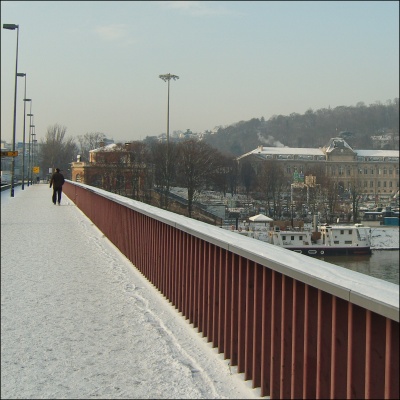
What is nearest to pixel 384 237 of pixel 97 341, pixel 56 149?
pixel 97 341

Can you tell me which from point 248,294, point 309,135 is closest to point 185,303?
point 248,294

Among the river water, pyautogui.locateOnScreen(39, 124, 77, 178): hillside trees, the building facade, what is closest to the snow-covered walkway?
the building facade

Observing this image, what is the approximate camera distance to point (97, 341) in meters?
5.02

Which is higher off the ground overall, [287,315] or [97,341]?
[287,315]

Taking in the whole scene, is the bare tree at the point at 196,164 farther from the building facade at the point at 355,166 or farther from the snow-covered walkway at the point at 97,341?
the snow-covered walkway at the point at 97,341

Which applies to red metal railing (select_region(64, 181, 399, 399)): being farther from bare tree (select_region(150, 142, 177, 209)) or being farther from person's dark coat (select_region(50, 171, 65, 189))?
person's dark coat (select_region(50, 171, 65, 189))

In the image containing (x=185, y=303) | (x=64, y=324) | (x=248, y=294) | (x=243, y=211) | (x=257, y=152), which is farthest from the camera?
(x=257, y=152)

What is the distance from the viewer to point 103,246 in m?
12.0

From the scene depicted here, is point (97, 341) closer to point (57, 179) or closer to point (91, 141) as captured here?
point (57, 179)

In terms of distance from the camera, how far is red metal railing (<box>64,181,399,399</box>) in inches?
104

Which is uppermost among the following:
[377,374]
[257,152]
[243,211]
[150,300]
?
[257,152]

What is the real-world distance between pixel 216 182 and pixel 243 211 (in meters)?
3.61

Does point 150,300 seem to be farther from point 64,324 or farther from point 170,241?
point 64,324

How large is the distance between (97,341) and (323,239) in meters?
3.63
